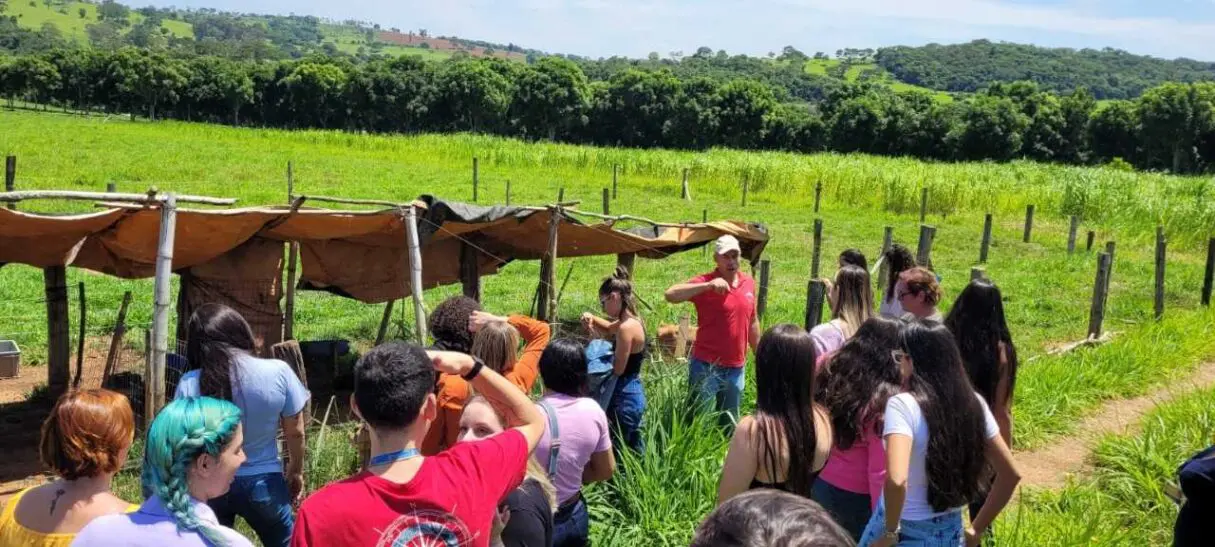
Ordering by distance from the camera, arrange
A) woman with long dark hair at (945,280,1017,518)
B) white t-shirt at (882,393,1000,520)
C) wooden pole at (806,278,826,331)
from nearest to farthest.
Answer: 1. white t-shirt at (882,393,1000,520)
2. woman with long dark hair at (945,280,1017,518)
3. wooden pole at (806,278,826,331)

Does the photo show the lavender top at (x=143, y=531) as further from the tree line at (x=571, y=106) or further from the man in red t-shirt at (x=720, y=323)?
the tree line at (x=571, y=106)

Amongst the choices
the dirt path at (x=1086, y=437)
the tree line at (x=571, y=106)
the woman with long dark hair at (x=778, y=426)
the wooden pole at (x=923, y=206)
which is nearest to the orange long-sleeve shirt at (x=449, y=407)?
the woman with long dark hair at (x=778, y=426)

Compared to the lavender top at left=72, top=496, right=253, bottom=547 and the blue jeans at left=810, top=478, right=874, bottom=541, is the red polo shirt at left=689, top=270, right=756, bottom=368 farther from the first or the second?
the lavender top at left=72, top=496, right=253, bottom=547

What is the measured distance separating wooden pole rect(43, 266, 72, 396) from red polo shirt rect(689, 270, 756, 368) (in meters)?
4.97

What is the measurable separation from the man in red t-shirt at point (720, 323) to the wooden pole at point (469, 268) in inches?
122

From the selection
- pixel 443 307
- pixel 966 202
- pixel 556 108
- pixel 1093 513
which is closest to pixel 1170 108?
pixel 966 202

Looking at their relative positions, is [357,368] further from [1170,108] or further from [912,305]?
[1170,108]

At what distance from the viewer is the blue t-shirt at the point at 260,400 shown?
365 centimetres

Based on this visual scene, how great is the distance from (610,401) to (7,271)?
11.0m

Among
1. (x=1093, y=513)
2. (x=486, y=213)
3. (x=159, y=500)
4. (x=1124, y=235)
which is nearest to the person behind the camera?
(x=159, y=500)

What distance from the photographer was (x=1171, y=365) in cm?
963

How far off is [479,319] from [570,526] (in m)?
0.89

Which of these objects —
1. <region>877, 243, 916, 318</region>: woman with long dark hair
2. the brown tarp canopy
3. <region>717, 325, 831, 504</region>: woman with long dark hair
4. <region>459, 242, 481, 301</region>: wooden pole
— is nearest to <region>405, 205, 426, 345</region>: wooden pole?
the brown tarp canopy

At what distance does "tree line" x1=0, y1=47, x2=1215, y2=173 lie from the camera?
48.4 meters
